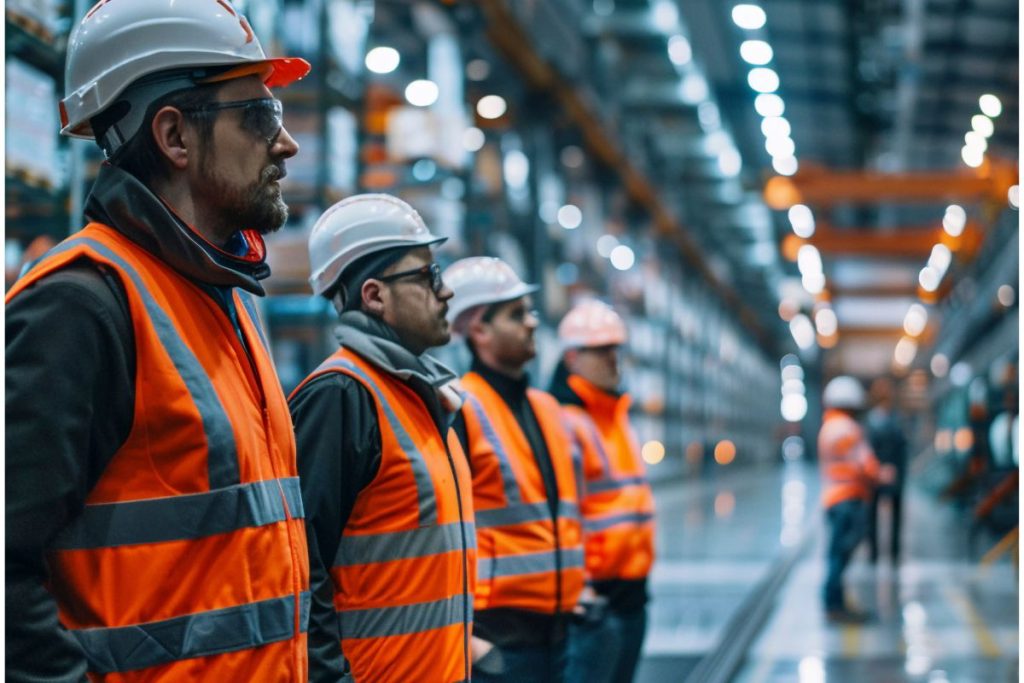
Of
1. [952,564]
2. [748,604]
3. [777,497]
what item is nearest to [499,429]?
[748,604]

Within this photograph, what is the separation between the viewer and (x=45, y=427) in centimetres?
186

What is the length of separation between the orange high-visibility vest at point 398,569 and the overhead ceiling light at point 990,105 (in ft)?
80.1

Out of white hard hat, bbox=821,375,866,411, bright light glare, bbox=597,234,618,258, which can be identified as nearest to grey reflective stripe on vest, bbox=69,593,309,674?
white hard hat, bbox=821,375,866,411

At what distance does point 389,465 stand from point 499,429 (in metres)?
1.22

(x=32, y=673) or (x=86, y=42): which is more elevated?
(x=86, y=42)

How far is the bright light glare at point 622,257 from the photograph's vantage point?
938 inches

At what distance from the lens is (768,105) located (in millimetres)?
24875

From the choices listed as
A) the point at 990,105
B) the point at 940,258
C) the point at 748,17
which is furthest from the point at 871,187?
the point at 940,258

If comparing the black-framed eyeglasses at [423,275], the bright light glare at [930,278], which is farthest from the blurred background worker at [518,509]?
the bright light glare at [930,278]

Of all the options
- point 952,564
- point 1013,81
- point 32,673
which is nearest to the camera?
point 32,673

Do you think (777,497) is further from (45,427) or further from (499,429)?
(45,427)

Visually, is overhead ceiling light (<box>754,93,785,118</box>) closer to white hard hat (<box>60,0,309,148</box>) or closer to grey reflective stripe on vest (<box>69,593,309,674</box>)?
white hard hat (<box>60,0,309,148</box>)

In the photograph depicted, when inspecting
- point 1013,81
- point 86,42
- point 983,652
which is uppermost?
point 1013,81

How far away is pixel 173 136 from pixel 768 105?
2347cm
